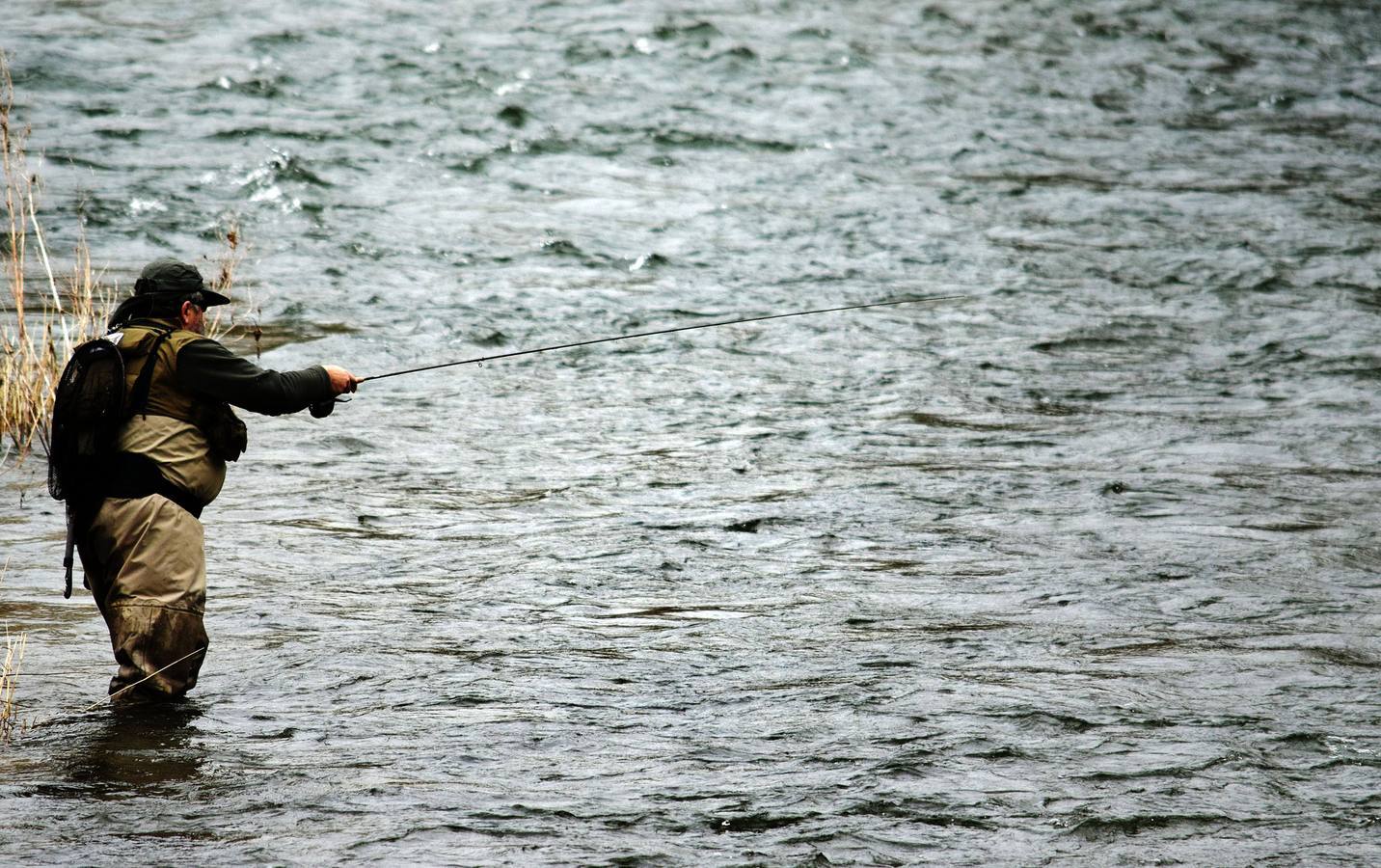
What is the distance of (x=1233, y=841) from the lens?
5.39 m

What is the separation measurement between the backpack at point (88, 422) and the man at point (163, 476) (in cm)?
4

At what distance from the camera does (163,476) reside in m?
6.14

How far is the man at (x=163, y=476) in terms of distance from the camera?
6070mm

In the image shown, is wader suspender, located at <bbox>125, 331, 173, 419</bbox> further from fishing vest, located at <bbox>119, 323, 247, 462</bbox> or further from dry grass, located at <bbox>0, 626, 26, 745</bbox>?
dry grass, located at <bbox>0, 626, 26, 745</bbox>

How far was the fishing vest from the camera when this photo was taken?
20.0 ft

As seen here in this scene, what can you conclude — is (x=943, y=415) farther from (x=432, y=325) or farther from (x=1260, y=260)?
(x=1260, y=260)

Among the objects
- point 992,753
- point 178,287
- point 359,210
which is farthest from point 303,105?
point 992,753

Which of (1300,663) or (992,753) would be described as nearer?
(992,753)

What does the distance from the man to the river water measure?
29 cm

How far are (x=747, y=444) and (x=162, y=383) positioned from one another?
194 inches

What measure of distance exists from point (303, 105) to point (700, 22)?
17.9ft

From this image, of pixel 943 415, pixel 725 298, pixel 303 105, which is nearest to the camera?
pixel 943 415

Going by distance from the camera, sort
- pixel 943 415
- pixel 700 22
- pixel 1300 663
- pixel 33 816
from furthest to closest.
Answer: pixel 700 22 < pixel 943 415 < pixel 1300 663 < pixel 33 816

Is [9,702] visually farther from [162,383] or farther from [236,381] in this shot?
[236,381]
